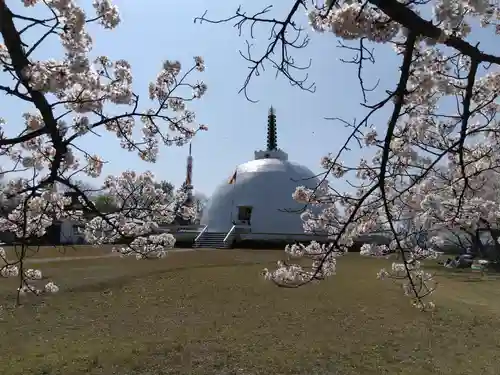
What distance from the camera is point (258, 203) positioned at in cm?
3566

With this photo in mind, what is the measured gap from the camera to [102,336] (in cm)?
682

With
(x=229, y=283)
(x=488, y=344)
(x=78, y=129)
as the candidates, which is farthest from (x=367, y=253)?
(x=229, y=283)

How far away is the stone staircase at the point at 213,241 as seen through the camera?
28516mm

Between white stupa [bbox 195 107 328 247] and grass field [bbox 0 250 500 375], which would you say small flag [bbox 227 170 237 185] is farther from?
grass field [bbox 0 250 500 375]

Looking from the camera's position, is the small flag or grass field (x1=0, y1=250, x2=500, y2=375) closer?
grass field (x1=0, y1=250, x2=500, y2=375)

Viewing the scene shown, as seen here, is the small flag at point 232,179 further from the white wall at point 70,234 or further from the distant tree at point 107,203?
the distant tree at point 107,203

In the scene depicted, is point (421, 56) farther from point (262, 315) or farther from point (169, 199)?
point (262, 315)

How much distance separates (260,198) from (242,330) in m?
28.8

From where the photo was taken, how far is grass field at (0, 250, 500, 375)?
5789 mm

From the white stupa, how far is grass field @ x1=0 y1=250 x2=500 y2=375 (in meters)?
20.2

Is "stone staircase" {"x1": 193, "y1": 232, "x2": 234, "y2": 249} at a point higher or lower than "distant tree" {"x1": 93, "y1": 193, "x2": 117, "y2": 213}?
lower

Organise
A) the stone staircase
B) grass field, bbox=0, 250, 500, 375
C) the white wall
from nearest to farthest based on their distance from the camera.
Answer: the white wall, grass field, bbox=0, 250, 500, 375, the stone staircase

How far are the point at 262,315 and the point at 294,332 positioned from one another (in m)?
1.05

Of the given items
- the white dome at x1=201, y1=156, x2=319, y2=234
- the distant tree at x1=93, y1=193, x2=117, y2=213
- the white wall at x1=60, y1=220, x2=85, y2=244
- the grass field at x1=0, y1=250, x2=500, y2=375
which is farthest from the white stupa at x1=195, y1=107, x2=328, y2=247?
the distant tree at x1=93, y1=193, x2=117, y2=213
